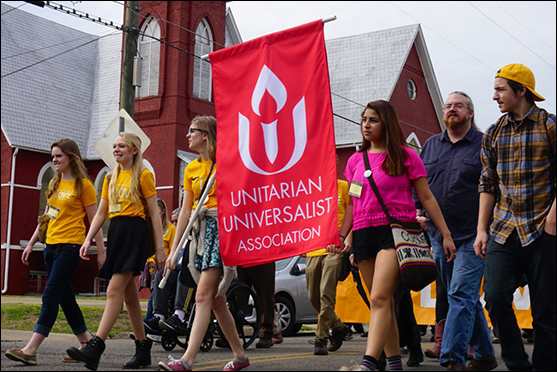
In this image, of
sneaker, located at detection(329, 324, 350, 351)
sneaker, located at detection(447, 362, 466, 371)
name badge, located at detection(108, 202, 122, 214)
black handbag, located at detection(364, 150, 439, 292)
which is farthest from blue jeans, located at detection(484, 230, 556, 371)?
sneaker, located at detection(329, 324, 350, 351)

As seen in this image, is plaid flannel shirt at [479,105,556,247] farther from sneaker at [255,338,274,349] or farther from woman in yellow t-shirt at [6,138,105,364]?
sneaker at [255,338,274,349]

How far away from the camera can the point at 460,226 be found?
6.38 meters

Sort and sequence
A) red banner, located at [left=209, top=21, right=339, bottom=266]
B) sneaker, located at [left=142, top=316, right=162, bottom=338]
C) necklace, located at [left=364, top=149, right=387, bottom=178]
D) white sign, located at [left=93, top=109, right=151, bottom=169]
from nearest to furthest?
necklace, located at [left=364, top=149, right=387, bottom=178] → red banner, located at [left=209, top=21, right=339, bottom=266] → sneaker, located at [left=142, top=316, right=162, bottom=338] → white sign, located at [left=93, top=109, right=151, bottom=169]

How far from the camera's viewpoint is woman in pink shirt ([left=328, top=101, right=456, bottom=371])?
514 cm

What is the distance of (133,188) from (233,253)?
1312 millimetres

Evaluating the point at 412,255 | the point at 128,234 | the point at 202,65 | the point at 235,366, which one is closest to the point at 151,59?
the point at 202,65

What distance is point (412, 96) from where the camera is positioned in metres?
35.2

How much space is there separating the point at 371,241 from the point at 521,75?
5.21 ft

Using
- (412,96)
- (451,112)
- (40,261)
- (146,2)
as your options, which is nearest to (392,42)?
(412,96)

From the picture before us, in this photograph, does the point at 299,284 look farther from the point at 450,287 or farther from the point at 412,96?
the point at 412,96

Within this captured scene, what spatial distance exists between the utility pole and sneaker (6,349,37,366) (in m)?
7.47

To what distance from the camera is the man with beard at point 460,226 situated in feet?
19.8

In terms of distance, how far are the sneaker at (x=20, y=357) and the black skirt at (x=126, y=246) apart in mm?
929

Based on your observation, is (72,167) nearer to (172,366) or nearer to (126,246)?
(126,246)
